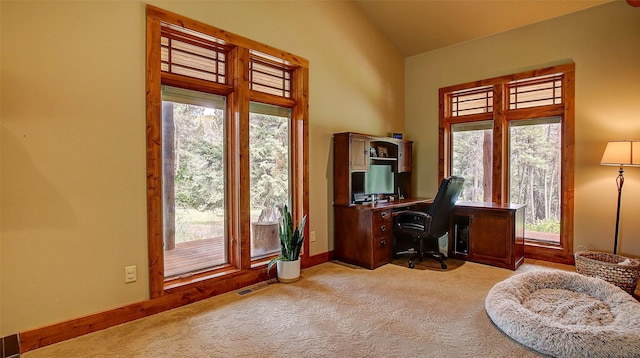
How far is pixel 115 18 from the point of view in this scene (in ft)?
7.91

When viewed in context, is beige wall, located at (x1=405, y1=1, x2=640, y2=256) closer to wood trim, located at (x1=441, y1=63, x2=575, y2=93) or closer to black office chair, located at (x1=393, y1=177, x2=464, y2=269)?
wood trim, located at (x1=441, y1=63, x2=575, y2=93)

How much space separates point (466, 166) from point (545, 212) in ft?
3.83

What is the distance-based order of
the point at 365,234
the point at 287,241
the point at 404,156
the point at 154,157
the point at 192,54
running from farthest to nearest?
1. the point at 404,156
2. the point at 365,234
3. the point at 287,241
4. the point at 192,54
5. the point at 154,157

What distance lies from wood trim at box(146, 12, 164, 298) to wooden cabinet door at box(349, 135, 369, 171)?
7.12 feet

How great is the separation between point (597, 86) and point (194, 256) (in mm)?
4853

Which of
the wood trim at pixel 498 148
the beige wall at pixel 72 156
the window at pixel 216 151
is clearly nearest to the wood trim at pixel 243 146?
the window at pixel 216 151

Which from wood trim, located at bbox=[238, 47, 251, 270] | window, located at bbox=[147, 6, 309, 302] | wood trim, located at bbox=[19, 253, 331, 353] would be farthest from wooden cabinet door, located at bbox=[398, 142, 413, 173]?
wood trim, located at bbox=[19, 253, 331, 353]

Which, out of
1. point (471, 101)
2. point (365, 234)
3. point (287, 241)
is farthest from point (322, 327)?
point (471, 101)

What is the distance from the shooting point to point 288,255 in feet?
11.1

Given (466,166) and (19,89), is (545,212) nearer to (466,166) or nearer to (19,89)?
(466,166)

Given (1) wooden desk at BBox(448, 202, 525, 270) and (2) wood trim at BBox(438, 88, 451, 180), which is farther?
(2) wood trim at BBox(438, 88, 451, 180)

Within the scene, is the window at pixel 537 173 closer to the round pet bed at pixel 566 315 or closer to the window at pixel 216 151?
the round pet bed at pixel 566 315

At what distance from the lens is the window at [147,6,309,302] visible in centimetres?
268

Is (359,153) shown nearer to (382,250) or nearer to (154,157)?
(382,250)
